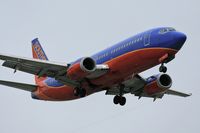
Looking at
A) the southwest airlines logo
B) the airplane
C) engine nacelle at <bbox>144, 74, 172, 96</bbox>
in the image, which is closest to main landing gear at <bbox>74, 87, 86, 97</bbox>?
the airplane

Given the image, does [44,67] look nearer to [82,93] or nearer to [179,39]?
[82,93]

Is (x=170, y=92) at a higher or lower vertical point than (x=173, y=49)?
lower

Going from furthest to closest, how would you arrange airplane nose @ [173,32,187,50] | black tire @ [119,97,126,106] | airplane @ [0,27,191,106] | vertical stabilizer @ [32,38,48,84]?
vertical stabilizer @ [32,38,48,84], black tire @ [119,97,126,106], airplane @ [0,27,191,106], airplane nose @ [173,32,187,50]

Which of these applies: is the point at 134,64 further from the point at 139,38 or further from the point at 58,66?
the point at 58,66

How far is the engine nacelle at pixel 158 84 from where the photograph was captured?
5884 centimetres

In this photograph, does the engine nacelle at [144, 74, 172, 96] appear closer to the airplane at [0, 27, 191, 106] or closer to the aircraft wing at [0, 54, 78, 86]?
the airplane at [0, 27, 191, 106]

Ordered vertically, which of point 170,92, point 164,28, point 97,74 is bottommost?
point 170,92

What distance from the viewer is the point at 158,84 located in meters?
59.2

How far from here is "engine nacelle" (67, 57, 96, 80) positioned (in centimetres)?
5325

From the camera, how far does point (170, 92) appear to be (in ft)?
214

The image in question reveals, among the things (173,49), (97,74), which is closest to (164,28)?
(173,49)

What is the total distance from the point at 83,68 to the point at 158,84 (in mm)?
9217

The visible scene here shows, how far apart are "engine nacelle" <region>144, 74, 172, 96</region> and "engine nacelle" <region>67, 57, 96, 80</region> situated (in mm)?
8514

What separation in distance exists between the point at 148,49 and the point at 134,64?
67.9 inches
